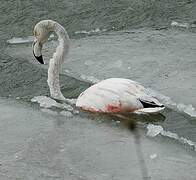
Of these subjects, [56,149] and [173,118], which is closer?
[56,149]

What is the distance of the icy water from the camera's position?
14.6 ft

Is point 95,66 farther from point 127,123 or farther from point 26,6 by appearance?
point 26,6

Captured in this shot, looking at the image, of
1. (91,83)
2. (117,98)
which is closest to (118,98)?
(117,98)

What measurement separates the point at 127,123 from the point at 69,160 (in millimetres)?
958

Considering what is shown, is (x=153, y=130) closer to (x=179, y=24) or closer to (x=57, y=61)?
(x=57, y=61)

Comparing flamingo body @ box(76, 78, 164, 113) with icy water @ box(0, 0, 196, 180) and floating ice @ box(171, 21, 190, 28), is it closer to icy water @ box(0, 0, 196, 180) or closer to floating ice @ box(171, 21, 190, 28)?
icy water @ box(0, 0, 196, 180)

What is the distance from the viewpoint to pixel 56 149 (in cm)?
472

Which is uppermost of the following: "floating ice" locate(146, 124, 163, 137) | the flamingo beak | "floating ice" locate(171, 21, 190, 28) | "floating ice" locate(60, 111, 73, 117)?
the flamingo beak

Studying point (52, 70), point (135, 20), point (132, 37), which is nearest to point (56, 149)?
point (52, 70)

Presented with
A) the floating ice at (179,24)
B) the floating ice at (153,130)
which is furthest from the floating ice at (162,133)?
the floating ice at (179,24)

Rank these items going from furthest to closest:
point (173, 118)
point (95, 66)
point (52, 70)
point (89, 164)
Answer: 1. point (95, 66)
2. point (52, 70)
3. point (173, 118)
4. point (89, 164)

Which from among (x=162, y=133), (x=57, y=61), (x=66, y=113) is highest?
(x=57, y=61)

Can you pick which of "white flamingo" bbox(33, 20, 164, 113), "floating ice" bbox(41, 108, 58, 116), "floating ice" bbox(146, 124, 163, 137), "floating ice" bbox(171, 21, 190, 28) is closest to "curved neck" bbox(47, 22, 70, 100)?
"white flamingo" bbox(33, 20, 164, 113)

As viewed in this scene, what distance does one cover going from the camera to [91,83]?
6266mm
